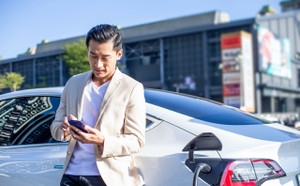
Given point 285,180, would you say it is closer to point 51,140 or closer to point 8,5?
point 51,140

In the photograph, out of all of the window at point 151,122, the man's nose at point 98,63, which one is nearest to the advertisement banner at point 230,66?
the window at point 151,122

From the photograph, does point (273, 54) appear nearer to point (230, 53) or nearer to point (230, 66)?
point (230, 53)

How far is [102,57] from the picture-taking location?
185 cm

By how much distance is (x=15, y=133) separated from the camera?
2926 mm

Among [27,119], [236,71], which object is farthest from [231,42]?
[27,119]

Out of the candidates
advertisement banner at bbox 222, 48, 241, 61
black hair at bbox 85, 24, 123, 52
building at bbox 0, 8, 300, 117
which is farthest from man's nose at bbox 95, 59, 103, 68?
building at bbox 0, 8, 300, 117

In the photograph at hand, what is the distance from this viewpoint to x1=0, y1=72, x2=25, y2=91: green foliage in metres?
4.11

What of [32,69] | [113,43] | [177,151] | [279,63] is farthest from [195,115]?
[279,63]

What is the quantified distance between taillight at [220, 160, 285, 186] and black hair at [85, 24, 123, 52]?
2.81 ft

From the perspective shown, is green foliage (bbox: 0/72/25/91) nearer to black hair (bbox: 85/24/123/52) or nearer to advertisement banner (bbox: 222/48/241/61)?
black hair (bbox: 85/24/123/52)

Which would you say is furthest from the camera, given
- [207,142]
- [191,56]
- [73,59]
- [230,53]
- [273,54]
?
[273,54]

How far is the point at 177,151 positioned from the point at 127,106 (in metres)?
0.44

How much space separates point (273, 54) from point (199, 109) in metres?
48.7

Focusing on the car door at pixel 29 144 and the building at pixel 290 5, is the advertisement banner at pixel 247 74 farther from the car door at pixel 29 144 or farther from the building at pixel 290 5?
the building at pixel 290 5
